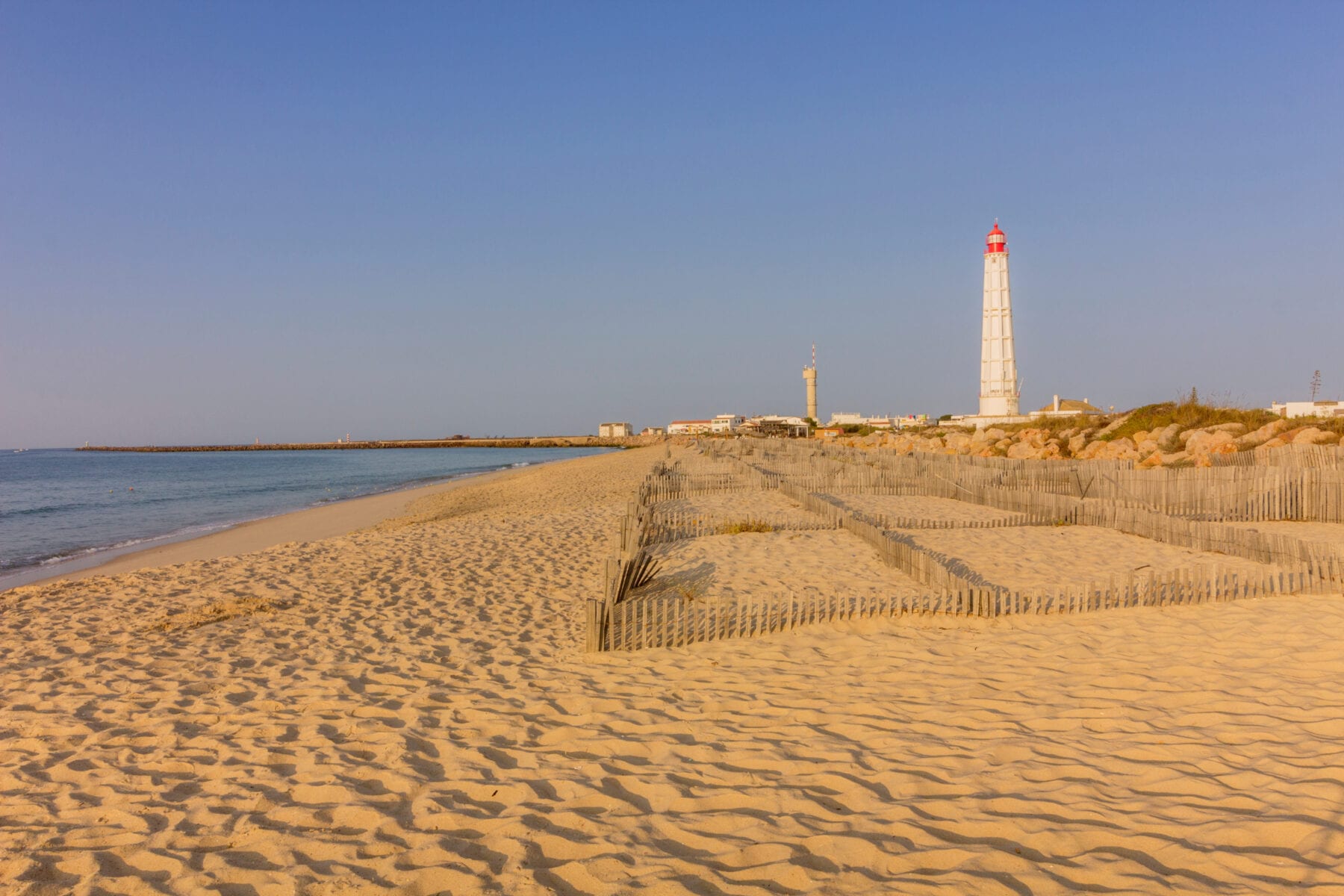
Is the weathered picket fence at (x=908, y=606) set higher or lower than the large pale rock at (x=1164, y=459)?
lower

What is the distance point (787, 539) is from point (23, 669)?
8820mm

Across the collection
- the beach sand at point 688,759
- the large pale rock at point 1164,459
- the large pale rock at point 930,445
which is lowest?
the beach sand at point 688,759

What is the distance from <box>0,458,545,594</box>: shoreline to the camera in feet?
44.5

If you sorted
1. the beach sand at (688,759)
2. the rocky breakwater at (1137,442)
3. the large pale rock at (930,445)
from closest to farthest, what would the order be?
the beach sand at (688,759)
the rocky breakwater at (1137,442)
the large pale rock at (930,445)

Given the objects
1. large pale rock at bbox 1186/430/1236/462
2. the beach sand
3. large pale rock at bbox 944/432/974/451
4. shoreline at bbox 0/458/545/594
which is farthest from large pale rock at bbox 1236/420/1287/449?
shoreline at bbox 0/458/545/594

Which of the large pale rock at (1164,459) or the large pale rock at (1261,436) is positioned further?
the large pale rock at (1164,459)

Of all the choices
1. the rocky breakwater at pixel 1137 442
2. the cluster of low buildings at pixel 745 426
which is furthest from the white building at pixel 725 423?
the rocky breakwater at pixel 1137 442

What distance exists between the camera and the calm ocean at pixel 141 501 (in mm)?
17516

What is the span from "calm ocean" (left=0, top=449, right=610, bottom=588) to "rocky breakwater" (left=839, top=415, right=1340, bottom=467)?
914 inches

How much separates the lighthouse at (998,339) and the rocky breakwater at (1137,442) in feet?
37.0

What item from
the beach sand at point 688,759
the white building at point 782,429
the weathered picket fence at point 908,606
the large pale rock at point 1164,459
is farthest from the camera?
the white building at point 782,429

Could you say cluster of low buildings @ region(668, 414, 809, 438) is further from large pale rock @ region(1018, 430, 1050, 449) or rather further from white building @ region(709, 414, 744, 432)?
large pale rock @ region(1018, 430, 1050, 449)

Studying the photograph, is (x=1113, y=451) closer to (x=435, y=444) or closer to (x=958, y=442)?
(x=958, y=442)

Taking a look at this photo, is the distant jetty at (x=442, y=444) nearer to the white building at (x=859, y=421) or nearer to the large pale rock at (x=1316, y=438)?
the white building at (x=859, y=421)
